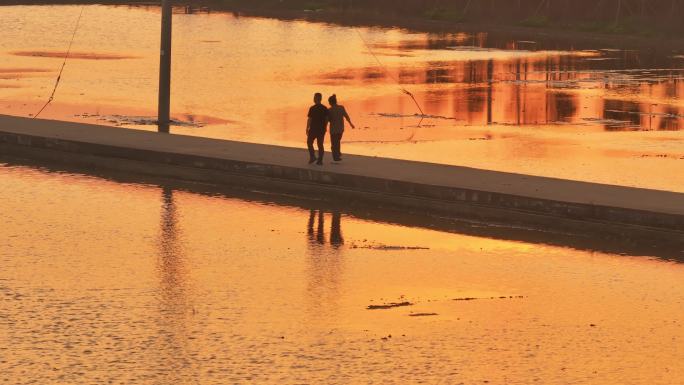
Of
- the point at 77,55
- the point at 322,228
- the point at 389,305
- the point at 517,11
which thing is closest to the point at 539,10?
the point at 517,11

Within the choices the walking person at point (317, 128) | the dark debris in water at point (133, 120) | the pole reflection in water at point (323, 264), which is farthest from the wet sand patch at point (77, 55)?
the pole reflection in water at point (323, 264)

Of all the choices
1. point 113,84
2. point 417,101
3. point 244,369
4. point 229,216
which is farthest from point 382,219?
point 113,84

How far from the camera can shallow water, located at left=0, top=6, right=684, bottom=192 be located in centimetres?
2600

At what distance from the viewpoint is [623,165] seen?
78.8ft

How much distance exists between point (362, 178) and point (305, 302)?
645 centimetres

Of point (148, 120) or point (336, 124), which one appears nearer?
point (336, 124)

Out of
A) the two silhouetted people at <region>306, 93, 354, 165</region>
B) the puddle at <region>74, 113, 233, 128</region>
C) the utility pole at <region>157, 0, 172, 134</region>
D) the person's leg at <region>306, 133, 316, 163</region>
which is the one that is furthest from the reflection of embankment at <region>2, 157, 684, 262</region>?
the puddle at <region>74, 113, 233, 128</region>

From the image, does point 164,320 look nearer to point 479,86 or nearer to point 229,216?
point 229,216

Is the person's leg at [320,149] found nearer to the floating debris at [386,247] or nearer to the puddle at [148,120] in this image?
the floating debris at [386,247]

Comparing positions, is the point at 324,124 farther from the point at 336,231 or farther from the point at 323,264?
the point at 323,264

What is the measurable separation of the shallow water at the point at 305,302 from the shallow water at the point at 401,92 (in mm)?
7062

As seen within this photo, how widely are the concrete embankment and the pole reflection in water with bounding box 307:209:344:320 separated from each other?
140cm

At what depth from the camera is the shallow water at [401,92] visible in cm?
2600

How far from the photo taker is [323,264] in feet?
49.0
